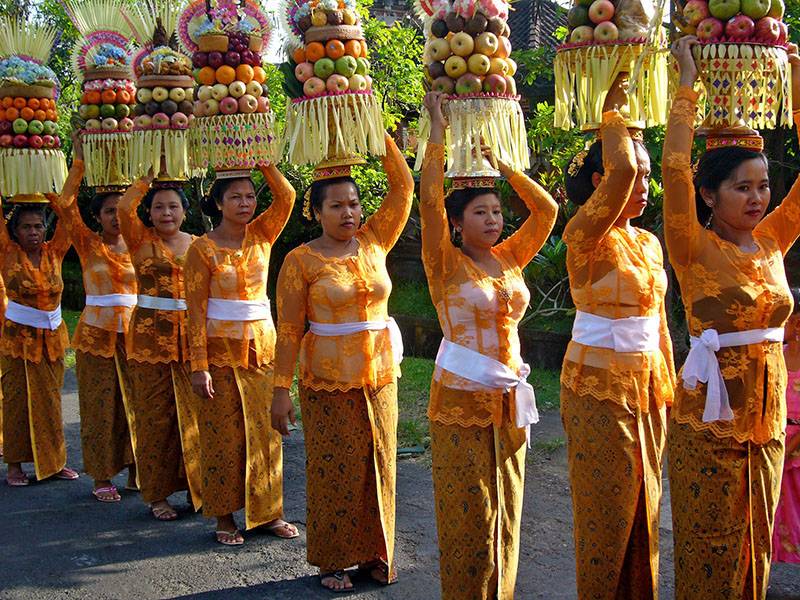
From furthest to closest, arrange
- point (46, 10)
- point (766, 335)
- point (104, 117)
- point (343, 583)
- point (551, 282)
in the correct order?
1. point (46, 10)
2. point (551, 282)
3. point (104, 117)
4. point (343, 583)
5. point (766, 335)

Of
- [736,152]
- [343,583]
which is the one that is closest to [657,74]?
[736,152]

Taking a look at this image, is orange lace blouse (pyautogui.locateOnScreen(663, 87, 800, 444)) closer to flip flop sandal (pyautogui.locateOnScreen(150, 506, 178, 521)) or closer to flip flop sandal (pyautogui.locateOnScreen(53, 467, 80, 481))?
flip flop sandal (pyautogui.locateOnScreen(150, 506, 178, 521))

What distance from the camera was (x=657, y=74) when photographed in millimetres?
3373

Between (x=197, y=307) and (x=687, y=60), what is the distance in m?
2.96

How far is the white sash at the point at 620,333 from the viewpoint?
11.6 feet

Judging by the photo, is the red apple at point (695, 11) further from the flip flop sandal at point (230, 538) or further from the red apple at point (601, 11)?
the flip flop sandal at point (230, 538)

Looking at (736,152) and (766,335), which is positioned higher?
(736,152)

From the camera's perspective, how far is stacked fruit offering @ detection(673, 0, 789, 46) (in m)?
2.95

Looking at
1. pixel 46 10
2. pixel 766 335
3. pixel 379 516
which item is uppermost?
pixel 46 10

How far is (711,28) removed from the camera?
2.99 m

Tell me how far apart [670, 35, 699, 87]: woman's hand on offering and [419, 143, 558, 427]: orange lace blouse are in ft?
3.29

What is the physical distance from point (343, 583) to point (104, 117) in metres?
3.27

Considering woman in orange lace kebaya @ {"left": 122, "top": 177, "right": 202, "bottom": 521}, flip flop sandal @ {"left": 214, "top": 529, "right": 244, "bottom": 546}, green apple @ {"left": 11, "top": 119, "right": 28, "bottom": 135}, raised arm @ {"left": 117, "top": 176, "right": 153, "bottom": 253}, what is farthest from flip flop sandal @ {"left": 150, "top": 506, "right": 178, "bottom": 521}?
green apple @ {"left": 11, "top": 119, "right": 28, "bottom": 135}

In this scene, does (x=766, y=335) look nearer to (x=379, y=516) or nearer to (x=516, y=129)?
(x=516, y=129)
